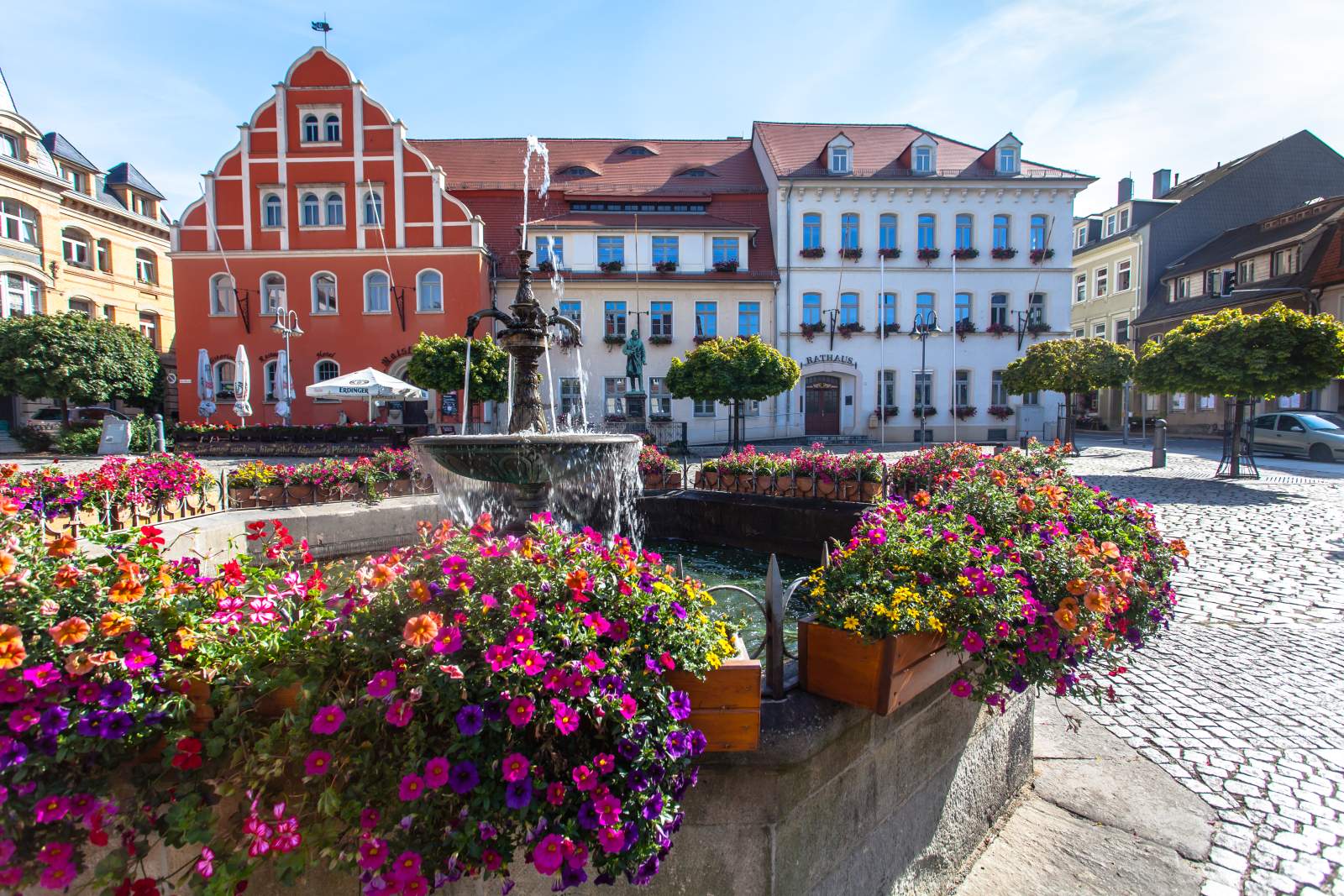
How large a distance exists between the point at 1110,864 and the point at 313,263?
28998mm

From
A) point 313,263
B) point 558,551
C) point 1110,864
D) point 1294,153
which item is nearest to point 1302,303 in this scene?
point 1294,153

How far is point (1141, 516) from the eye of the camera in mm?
3490

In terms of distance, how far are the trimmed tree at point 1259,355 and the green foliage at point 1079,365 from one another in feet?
18.9

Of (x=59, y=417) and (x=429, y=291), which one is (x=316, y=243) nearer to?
(x=429, y=291)

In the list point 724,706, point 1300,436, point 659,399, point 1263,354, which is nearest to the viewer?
point 724,706

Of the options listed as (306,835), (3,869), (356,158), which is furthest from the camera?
(356,158)

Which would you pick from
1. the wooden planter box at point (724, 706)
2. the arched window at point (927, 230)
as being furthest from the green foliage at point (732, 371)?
the wooden planter box at point (724, 706)

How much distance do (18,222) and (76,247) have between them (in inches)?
126

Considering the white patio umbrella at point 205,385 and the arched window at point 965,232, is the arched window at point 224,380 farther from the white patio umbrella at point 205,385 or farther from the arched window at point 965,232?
the arched window at point 965,232

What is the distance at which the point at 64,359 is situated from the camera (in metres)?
22.6

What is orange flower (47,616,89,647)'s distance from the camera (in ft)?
4.57

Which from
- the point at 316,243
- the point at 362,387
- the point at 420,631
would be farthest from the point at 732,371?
the point at 420,631

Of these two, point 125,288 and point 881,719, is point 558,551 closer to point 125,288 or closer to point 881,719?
point 881,719

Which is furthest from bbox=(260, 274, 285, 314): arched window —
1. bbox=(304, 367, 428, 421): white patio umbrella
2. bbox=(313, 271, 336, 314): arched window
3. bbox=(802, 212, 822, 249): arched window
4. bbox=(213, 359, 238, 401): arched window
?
bbox=(802, 212, 822, 249): arched window
